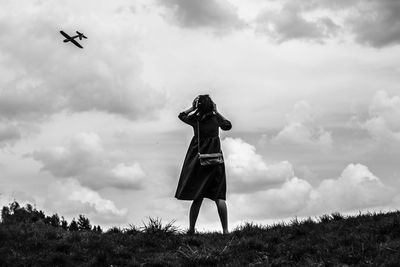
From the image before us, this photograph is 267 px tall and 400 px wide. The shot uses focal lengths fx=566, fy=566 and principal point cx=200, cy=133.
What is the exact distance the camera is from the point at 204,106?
12117 millimetres

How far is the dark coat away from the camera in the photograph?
39.6 feet

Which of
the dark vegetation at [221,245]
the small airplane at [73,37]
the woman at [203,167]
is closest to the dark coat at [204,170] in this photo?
the woman at [203,167]

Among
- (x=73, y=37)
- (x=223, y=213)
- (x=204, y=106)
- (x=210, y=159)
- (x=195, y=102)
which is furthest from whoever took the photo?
(x=73, y=37)

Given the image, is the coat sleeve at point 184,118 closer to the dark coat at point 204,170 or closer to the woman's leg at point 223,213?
the dark coat at point 204,170

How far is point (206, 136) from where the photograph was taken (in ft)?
40.2

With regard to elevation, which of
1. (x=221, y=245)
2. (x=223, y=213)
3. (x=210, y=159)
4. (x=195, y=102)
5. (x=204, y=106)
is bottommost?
(x=221, y=245)

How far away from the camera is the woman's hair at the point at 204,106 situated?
12125 millimetres

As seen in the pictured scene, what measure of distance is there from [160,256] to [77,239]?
1.86 m

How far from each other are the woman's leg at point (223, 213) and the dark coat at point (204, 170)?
0.36 feet

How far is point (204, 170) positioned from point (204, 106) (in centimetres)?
138

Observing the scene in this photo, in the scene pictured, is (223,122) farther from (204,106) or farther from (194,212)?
(194,212)

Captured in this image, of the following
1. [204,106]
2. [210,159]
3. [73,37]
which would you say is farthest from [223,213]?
[73,37]

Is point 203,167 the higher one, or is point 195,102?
point 195,102

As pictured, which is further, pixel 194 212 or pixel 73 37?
pixel 73 37
